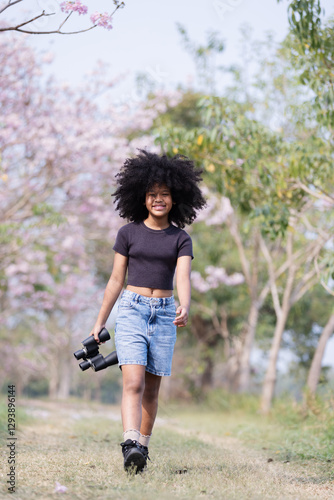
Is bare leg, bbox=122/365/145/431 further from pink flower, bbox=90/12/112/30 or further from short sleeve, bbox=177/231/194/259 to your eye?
pink flower, bbox=90/12/112/30

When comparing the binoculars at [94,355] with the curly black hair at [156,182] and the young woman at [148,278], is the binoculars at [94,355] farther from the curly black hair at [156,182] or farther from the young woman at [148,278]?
the curly black hair at [156,182]

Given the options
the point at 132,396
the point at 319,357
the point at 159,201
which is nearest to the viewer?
the point at 132,396

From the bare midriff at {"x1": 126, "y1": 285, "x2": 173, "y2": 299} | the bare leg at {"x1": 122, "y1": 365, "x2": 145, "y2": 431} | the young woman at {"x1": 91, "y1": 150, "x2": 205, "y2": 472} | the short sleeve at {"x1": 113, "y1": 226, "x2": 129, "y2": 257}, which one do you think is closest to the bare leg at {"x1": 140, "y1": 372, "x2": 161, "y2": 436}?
the young woman at {"x1": 91, "y1": 150, "x2": 205, "y2": 472}

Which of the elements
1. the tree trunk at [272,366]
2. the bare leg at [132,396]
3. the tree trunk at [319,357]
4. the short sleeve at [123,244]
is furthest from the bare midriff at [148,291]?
the tree trunk at [272,366]

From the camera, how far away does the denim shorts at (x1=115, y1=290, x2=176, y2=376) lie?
355 centimetres

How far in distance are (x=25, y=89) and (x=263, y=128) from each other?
17.2ft

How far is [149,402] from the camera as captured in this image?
12.3 feet

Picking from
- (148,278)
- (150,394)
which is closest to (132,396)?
(150,394)

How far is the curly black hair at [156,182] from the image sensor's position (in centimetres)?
392

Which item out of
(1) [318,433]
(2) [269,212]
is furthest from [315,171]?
(1) [318,433]

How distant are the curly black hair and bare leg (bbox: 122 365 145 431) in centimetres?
105

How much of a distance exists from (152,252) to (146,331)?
1.62 ft

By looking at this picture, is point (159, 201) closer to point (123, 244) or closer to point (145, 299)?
point (123, 244)

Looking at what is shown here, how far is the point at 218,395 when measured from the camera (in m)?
12.8
